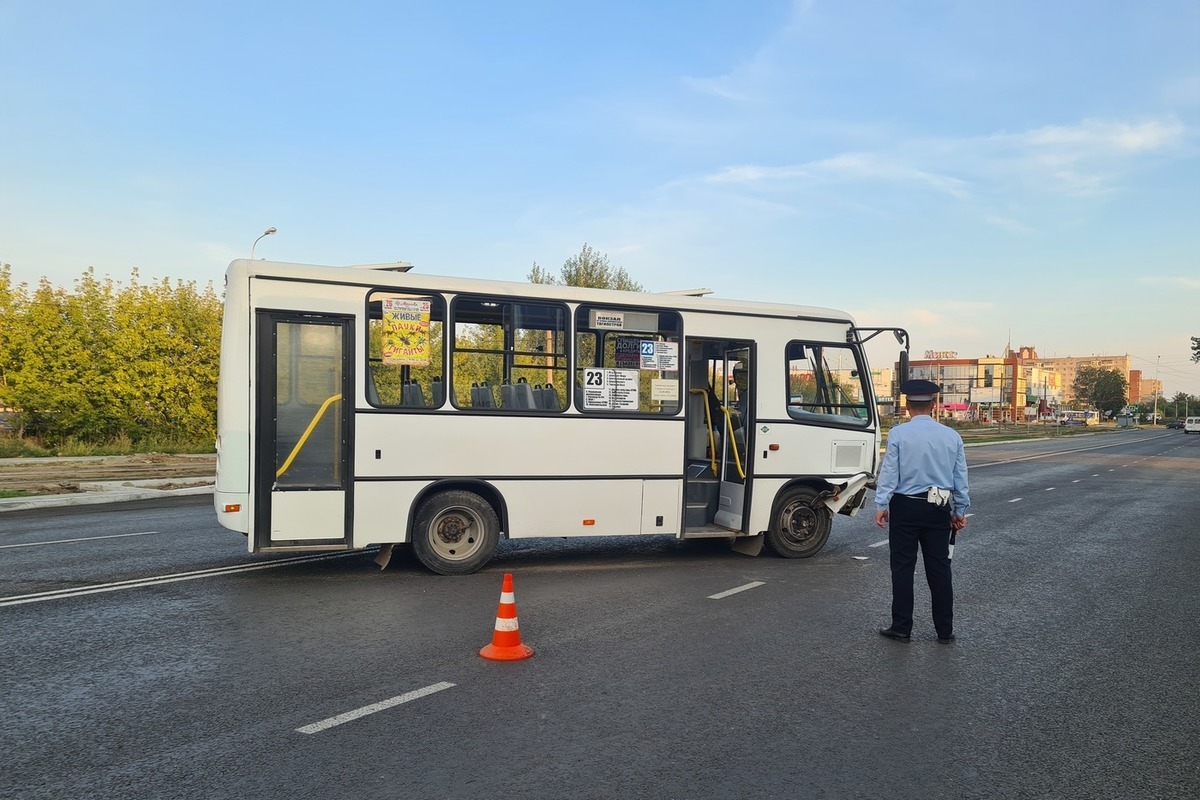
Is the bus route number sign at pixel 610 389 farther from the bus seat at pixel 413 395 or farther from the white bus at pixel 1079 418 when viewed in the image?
the white bus at pixel 1079 418

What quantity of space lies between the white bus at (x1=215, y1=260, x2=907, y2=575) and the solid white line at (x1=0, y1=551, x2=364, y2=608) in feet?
3.06

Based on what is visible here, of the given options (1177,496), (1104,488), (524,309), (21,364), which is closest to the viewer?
(524,309)

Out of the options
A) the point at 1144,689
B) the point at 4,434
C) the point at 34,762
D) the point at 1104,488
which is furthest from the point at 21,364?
the point at 1104,488

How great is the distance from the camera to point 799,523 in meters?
9.99

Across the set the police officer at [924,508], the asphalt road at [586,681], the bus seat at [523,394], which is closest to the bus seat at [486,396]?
the bus seat at [523,394]

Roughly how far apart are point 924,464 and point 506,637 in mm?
3383

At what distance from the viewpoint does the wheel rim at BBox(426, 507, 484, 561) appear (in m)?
8.36

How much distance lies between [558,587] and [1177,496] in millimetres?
17900

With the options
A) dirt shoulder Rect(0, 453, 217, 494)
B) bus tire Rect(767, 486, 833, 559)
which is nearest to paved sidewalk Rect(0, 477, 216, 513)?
dirt shoulder Rect(0, 453, 217, 494)

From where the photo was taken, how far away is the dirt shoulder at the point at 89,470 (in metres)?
17.6

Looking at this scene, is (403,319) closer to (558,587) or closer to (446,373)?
(446,373)

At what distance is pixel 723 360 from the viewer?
10.0 metres

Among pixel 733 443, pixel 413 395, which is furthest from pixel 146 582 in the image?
pixel 733 443

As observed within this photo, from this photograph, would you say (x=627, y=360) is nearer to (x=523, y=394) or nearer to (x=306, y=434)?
(x=523, y=394)
